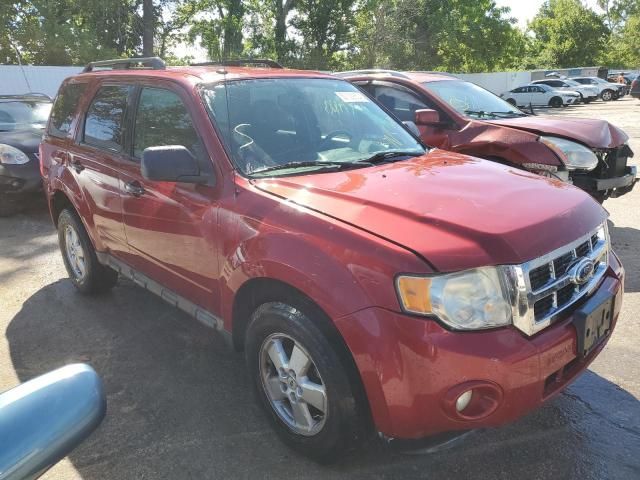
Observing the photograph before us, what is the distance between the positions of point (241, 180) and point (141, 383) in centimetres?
148

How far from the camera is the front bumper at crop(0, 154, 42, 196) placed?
7082mm

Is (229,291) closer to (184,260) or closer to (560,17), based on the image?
(184,260)

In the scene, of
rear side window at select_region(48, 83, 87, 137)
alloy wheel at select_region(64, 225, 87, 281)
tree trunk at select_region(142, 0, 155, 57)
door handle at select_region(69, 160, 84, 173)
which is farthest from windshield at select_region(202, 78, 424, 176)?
tree trunk at select_region(142, 0, 155, 57)

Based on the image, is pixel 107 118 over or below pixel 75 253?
over

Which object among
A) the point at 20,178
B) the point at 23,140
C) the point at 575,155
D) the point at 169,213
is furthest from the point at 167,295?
the point at 23,140

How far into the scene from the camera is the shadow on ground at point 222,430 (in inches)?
99.0

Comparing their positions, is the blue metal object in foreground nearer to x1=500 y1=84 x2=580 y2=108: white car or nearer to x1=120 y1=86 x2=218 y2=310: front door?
x1=120 y1=86 x2=218 y2=310: front door

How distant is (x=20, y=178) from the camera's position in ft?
23.4

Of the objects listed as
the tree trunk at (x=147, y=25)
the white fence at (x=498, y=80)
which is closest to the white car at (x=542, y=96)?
the white fence at (x=498, y=80)

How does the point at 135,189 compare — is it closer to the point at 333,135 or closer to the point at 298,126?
→ the point at 298,126

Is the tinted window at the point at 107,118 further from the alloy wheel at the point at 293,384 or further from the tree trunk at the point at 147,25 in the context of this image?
the tree trunk at the point at 147,25

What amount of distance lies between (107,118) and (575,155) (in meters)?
4.60

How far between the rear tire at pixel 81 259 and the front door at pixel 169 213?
81cm

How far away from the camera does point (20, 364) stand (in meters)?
3.56
